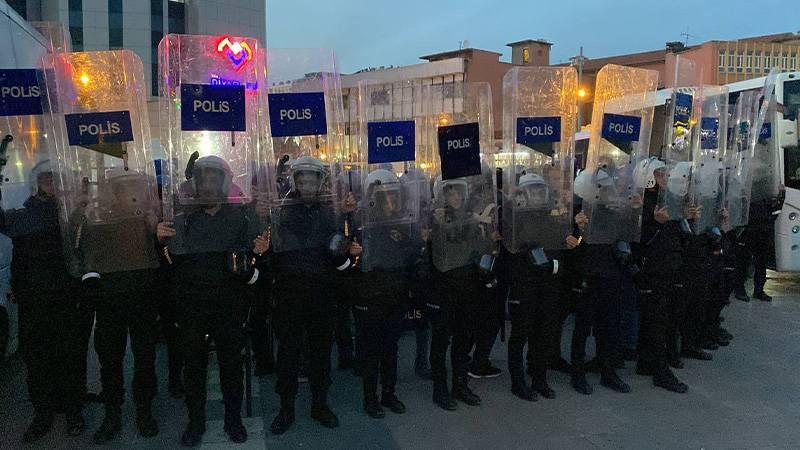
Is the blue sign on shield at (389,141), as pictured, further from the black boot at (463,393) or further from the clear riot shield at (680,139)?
the clear riot shield at (680,139)

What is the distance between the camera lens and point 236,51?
4.71m

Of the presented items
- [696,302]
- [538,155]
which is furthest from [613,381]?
[538,155]

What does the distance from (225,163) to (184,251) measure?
2.25 ft

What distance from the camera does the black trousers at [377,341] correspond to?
499 cm

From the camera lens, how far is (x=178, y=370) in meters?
5.62

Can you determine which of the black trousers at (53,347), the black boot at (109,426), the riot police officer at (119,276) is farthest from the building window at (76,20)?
the black boot at (109,426)

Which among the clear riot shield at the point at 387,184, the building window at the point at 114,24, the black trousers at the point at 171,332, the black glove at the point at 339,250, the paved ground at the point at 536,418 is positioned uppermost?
the building window at the point at 114,24

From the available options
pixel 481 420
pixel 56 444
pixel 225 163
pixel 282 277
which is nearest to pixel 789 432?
pixel 481 420

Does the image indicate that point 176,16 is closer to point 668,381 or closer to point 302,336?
point 302,336

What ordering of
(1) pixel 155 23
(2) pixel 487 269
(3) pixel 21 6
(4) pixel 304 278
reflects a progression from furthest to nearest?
(1) pixel 155 23 < (3) pixel 21 6 < (2) pixel 487 269 < (4) pixel 304 278

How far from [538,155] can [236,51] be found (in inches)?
100.0

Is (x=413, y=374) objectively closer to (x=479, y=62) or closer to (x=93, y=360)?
(x=93, y=360)

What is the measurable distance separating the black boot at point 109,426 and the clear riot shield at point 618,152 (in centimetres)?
405

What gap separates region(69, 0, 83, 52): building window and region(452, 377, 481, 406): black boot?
43.5 m
